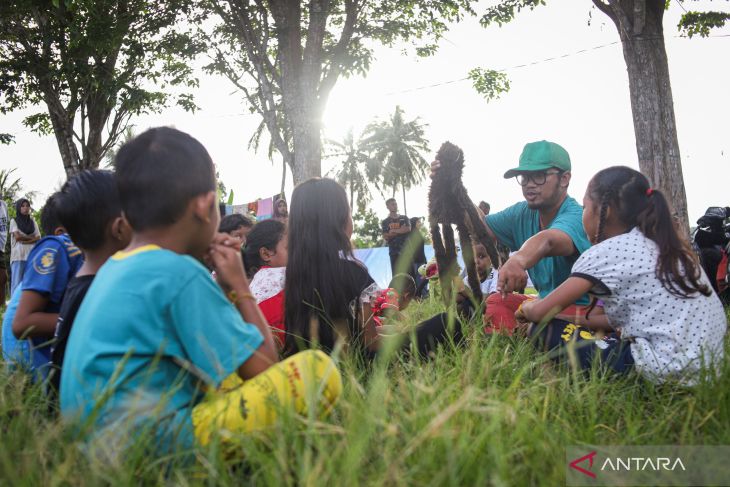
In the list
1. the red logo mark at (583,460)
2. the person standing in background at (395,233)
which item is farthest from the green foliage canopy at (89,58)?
the red logo mark at (583,460)

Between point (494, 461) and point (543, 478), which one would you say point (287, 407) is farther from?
point (543, 478)

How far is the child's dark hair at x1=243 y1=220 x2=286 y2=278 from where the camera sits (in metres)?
4.14

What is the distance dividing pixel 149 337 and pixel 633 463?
1315mm

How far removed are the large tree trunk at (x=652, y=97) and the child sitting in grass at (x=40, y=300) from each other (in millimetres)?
6027

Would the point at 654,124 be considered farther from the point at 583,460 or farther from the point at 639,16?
the point at 583,460

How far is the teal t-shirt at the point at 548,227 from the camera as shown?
11.6 feet

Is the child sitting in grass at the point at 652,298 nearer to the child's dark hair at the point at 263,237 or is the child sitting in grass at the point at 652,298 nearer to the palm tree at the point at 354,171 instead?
the child's dark hair at the point at 263,237

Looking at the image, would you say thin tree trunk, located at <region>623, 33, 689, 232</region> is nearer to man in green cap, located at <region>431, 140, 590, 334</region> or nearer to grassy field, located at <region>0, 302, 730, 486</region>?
man in green cap, located at <region>431, 140, 590, 334</region>

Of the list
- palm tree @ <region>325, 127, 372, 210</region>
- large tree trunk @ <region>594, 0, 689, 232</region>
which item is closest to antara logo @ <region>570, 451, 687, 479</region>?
large tree trunk @ <region>594, 0, 689, 232</region>

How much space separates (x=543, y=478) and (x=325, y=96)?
10.6m

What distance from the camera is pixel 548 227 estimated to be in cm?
367

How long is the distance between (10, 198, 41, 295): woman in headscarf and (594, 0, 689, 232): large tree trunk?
8163 millimetres

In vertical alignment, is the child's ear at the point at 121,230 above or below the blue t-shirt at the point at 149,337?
above

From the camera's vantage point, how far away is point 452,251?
12.4ft
